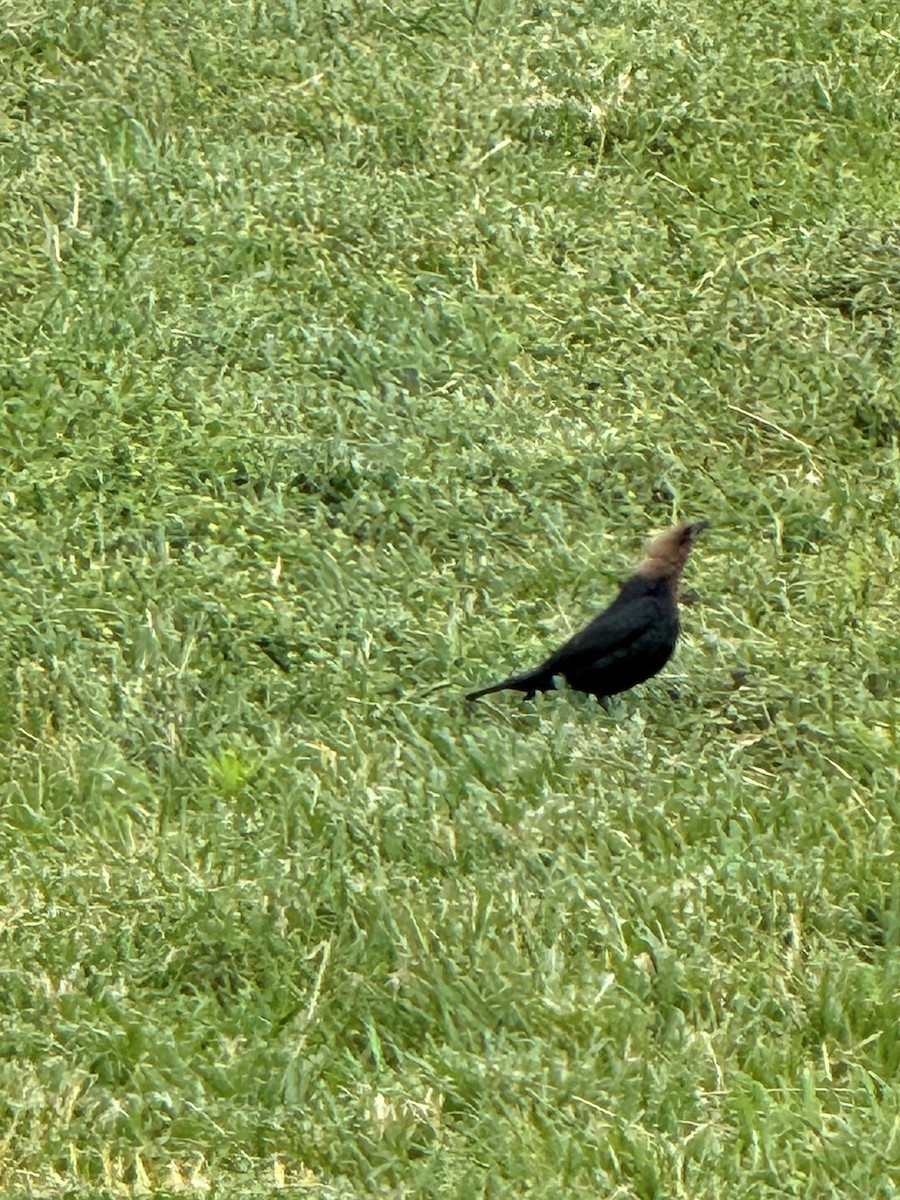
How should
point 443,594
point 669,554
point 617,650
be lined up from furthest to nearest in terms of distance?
point 443,594 → point 669,554 → point 617,650

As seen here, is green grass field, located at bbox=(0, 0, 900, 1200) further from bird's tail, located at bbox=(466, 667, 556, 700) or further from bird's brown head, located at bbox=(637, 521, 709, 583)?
bird's brown head, located at bbox=(637, 521, 709, 583)

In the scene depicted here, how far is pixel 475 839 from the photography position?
5219 millimetres

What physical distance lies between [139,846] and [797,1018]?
5.34ft

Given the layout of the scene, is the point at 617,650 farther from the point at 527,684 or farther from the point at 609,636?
the point at 527,684

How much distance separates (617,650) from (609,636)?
4cm

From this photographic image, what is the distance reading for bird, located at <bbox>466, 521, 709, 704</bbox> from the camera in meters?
5.77

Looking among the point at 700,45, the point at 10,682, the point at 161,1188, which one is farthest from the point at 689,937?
the point at 700,45

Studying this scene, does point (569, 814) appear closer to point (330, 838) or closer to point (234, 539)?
point (330, 838)

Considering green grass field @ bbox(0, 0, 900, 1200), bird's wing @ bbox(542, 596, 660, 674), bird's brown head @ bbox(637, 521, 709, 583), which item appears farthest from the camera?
bird's brown head @ bbox(637, 521, 709, 583)

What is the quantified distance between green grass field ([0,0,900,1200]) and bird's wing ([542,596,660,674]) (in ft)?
0.59

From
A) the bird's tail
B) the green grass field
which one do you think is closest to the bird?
the bird's tail

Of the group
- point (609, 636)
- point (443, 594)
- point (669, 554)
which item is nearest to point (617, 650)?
point (609, 636)

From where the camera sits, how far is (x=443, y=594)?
633 centimetres

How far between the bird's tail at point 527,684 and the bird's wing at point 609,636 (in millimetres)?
28
